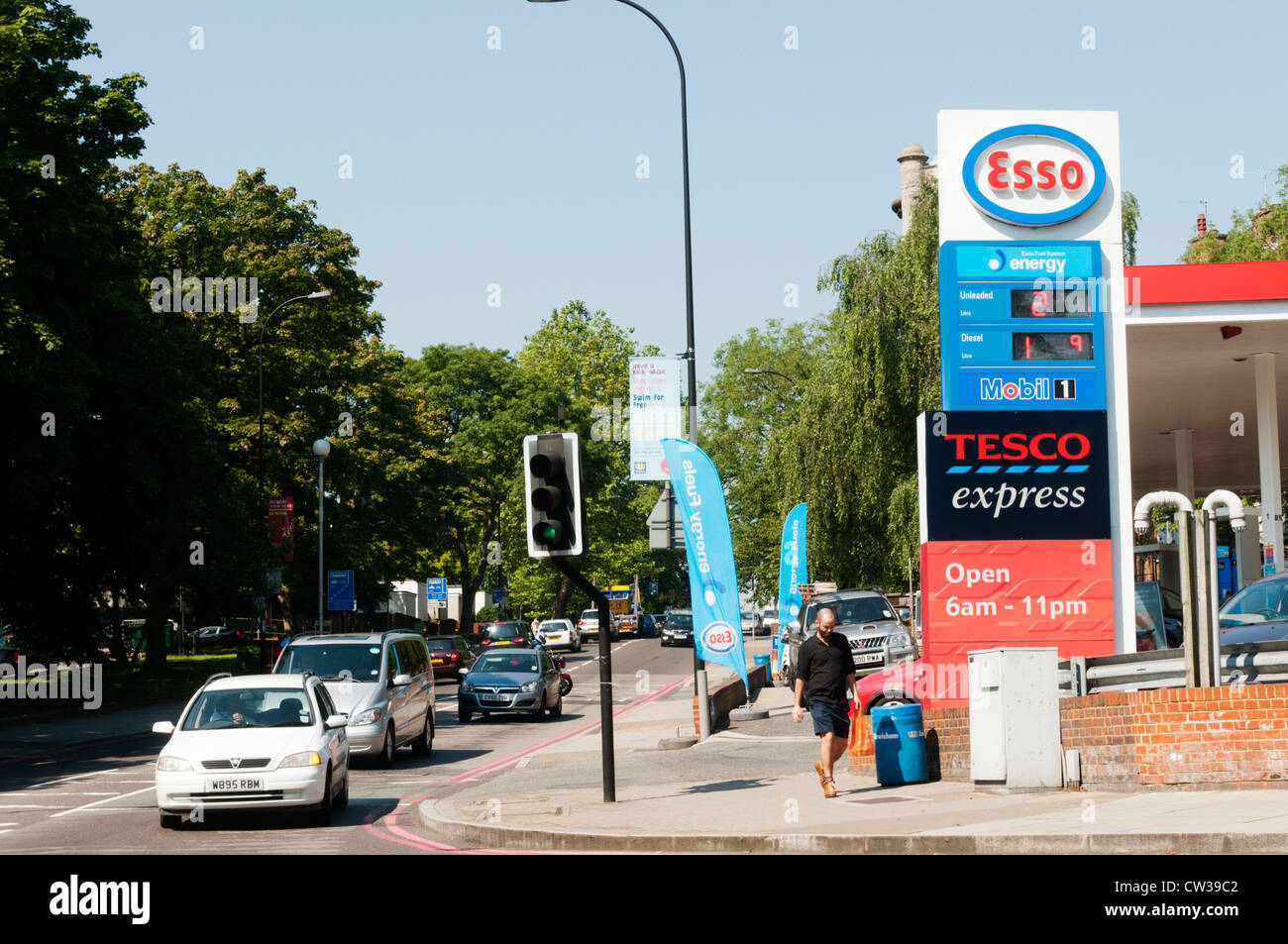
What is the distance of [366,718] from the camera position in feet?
67.1

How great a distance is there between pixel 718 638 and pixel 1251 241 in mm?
48682

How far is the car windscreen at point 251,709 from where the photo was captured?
1498cm

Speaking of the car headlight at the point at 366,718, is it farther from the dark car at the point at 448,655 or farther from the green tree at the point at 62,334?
the dark car at the point at 448,655

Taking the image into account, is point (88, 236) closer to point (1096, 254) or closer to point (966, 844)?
point (1096, 254)

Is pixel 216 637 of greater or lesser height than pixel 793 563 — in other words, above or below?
below

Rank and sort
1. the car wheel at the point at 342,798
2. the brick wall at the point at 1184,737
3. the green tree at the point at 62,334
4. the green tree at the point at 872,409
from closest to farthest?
the brick wall at the point at 1184,737
the car wheel at the point at 342,798
the green tree at the point at 62,334
the green tree at the point at 872,409

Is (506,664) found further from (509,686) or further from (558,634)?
(558,634)

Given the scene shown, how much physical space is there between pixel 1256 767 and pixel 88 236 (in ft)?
78.8

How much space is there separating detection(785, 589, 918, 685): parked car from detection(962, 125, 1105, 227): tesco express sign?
10.2 m

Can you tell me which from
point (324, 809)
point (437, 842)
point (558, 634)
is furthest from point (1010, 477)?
point (558, 634)

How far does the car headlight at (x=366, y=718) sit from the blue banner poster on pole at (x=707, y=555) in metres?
5.29

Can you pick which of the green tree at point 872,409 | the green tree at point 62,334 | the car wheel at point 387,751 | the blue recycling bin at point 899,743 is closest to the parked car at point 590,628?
the green tree at point 872,409

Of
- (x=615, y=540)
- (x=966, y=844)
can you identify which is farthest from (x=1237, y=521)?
(x=615, y=540)

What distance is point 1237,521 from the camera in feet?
76.3
